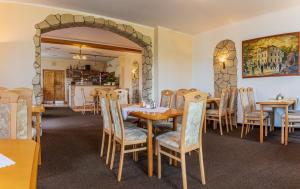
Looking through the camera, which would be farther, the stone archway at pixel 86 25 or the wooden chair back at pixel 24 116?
the stone archway at pixel 86 25

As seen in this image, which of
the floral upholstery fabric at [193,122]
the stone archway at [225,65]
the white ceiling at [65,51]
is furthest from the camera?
the white ceiling at [65,51]

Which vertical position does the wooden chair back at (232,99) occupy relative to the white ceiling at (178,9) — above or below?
below

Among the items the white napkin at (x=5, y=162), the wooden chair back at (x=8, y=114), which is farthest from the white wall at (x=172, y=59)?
the white napkin at (x=5, y=162)

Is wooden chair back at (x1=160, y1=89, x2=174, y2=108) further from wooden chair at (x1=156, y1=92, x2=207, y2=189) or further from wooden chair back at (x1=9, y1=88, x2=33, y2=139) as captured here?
wooden chair back at (x1=9, y1=88, x2=33, y2=139)

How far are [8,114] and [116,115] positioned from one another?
106cm

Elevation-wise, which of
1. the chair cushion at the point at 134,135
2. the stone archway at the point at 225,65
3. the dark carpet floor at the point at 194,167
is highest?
the stone archway at the point at 225,65

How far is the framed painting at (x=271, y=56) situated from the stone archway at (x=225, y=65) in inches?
12.0

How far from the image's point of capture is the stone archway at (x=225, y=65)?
558cm

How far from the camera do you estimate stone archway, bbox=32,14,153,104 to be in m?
4.29

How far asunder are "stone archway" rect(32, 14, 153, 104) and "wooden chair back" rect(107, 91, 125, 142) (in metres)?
2.54

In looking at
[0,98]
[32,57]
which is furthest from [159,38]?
[0,98]

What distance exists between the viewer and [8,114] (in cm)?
167

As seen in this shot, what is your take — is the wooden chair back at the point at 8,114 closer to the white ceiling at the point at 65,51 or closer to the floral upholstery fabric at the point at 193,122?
the floral upholstery fabric at the point at 193,122

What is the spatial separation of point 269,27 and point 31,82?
17.5ft
